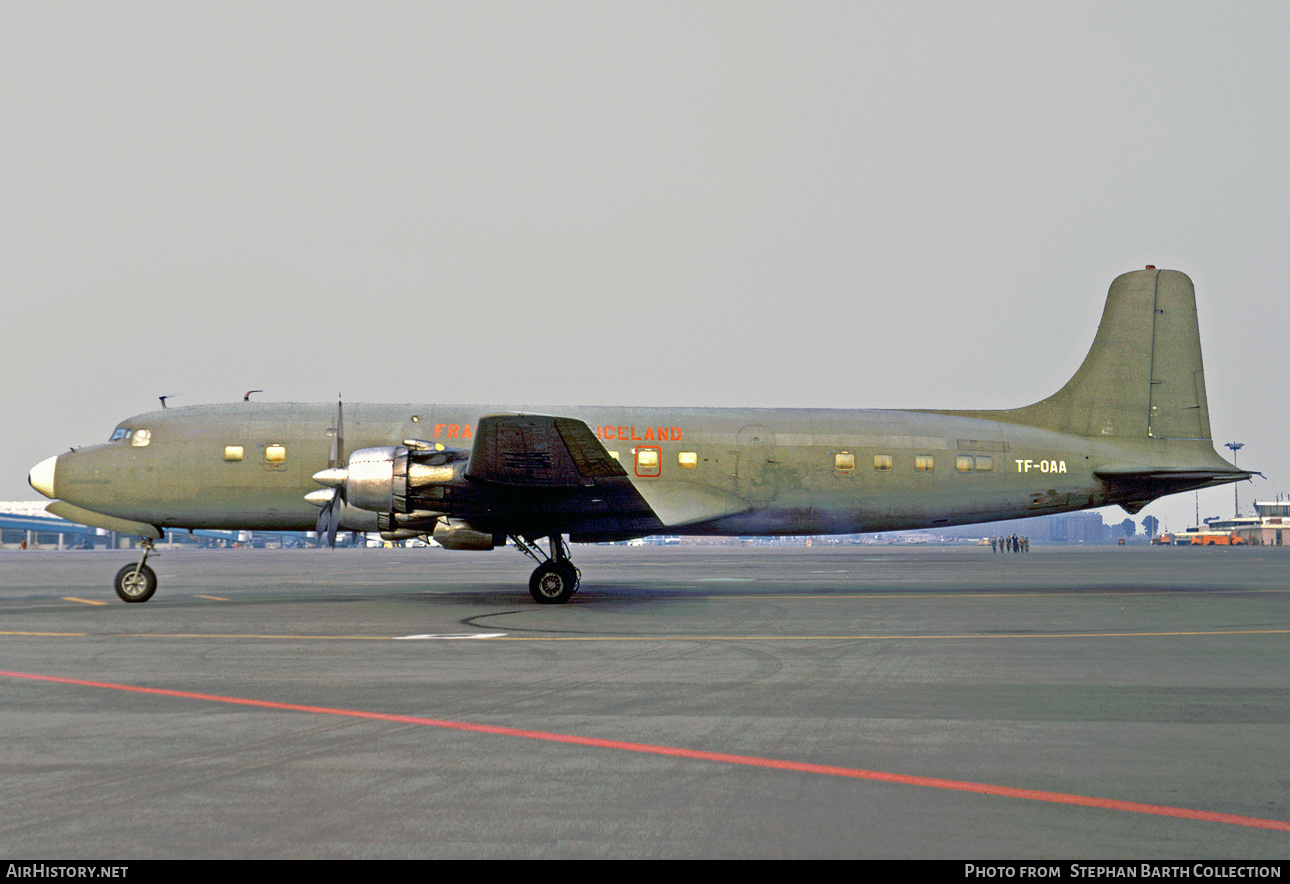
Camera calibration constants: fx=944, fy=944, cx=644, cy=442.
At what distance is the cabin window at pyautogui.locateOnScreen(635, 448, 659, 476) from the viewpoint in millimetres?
21938

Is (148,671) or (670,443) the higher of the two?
(670,443)

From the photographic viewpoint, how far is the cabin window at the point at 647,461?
864 inches

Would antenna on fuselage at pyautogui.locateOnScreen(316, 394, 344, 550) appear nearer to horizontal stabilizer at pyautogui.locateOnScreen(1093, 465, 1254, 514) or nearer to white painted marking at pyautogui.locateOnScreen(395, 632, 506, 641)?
white painted marking at pyautogui.locateOnScreen(395, 632, 506, 641)

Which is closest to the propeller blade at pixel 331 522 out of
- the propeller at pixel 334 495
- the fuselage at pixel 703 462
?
the propeller at pixel 334 495

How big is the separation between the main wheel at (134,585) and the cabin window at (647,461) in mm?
10790

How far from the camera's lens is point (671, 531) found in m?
21.4

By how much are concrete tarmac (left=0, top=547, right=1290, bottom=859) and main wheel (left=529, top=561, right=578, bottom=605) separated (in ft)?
12.5

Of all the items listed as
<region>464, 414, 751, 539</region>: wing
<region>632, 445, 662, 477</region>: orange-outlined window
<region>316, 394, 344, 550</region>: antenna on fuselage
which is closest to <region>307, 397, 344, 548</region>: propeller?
<region>316, 394, 344, 550</region>: antenna on fuselage

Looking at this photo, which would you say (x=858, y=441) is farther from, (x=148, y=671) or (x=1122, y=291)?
(x=148, y=671)

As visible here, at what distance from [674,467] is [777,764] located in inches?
618

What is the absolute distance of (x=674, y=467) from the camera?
22.0m

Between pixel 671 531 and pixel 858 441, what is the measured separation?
5211mm

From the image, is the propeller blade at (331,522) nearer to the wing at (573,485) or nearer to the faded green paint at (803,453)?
the faded green paint at (803,453)

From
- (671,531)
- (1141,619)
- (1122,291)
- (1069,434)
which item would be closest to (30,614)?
(671,531)
